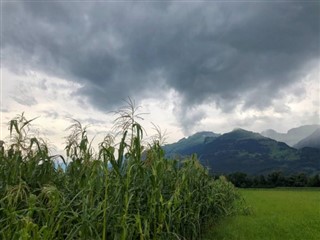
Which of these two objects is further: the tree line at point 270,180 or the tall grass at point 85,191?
the tree line at point 270,180

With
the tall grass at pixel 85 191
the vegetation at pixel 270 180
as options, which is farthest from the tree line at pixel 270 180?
the tall grass at pixel 85 191

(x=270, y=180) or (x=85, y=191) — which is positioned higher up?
(x=270, y=180)

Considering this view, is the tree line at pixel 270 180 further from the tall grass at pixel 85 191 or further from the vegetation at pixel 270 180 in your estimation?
the tall grass at pixel 85 191

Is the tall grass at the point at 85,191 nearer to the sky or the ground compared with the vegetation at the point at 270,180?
nearer to the ground

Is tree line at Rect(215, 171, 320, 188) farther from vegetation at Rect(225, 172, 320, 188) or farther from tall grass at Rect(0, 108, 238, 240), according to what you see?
tall grass at Rect(0, 108, 238, 240)

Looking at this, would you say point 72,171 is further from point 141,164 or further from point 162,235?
point 162,235

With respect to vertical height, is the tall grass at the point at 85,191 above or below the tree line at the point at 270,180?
below

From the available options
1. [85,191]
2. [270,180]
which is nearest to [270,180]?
[270,180]

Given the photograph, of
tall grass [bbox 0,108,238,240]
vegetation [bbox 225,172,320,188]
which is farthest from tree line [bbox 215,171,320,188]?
→ tall grass [bbox 0,108,238,240]

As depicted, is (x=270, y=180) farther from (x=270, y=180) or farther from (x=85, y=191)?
(x=85, y=191)

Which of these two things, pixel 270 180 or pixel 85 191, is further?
pixel 270 180

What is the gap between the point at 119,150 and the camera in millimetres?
5609

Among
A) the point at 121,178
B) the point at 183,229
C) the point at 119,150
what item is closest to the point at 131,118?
the point at 119,150

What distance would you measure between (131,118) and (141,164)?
0.84 m
